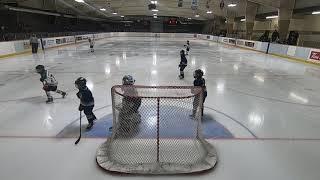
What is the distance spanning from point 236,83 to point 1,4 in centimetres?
2018

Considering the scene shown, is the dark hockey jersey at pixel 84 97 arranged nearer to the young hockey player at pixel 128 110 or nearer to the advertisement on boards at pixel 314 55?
the young hockey player at pixel 128 110

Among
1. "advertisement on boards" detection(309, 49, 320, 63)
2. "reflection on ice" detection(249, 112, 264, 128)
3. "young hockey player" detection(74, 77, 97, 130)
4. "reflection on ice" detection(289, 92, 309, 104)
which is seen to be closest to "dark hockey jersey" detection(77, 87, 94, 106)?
"young hockey player" detection(74, 77, 97, 130)

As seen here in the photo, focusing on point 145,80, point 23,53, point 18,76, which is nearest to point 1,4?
point 23,53

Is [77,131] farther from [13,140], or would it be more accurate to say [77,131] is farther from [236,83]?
[236,83]

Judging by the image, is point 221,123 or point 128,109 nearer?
point 128,109

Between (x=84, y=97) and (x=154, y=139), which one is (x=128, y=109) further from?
(x=84, y=97)

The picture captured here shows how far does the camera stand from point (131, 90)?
487 centimetres

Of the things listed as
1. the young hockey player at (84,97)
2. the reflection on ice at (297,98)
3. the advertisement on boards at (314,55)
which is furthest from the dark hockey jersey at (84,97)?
the advertisement on boards at (314,55)

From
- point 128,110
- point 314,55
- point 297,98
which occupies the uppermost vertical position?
point 314,55

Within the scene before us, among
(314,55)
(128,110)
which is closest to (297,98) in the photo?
(128,110)

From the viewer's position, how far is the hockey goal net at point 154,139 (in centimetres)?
387

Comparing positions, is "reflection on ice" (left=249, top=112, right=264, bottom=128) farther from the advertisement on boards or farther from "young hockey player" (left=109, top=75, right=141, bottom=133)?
the advertisement on boards

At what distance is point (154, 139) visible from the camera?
188 inches

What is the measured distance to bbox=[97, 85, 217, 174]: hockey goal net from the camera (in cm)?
387
